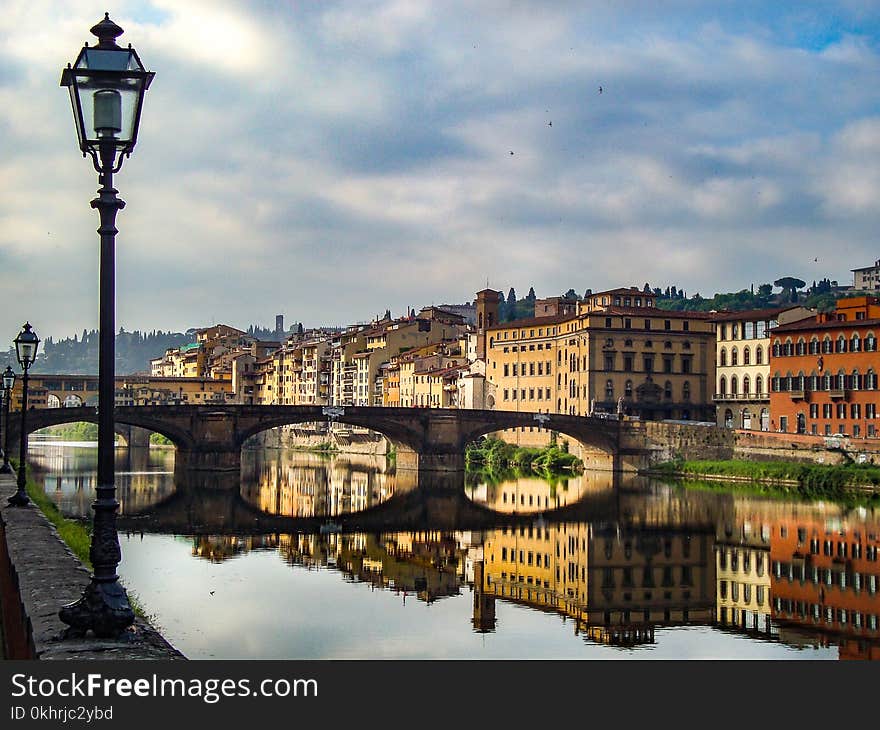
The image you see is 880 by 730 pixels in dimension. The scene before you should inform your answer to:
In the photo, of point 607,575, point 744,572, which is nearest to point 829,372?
point 744,572

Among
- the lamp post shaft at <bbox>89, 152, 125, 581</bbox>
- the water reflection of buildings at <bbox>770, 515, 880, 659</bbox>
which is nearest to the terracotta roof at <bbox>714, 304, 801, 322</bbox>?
the water reflection of buildings at <bbox>770, 515, 880, 659</bbox>

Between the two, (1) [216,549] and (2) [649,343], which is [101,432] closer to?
(1) [216,549]

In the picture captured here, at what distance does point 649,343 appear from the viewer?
3191 inches

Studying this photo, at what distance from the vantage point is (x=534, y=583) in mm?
29797

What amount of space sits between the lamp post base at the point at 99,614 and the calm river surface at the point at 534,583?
1083cm

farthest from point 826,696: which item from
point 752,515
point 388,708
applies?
point 752,515

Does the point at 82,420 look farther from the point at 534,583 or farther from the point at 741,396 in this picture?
the point at 534,583

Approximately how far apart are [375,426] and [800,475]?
25.6 metres

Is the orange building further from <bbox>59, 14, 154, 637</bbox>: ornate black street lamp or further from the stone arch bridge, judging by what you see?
<bbox>59, 14, 154, 637</bbox>: ornate black street lamp

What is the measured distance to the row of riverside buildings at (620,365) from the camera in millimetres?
64875

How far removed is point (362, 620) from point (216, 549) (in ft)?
40.8

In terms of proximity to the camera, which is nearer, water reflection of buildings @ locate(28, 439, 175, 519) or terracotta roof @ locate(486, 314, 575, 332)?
water reflection of buildings @ locate(28, 439, 175, 519)

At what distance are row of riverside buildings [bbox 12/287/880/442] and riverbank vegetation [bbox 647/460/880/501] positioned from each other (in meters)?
5.23

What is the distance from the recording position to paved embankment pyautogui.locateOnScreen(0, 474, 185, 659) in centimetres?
873
